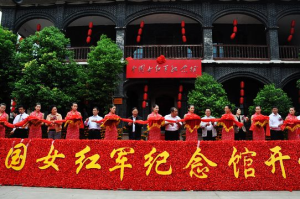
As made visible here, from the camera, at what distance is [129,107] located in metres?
13.3

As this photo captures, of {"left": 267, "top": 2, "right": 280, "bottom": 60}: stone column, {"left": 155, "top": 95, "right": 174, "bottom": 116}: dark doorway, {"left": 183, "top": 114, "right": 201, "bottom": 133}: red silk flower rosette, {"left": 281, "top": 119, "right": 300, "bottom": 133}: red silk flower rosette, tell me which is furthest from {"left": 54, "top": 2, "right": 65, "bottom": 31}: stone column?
{"left": 281, "top": 119, "right": 300, "bottom": 133}: red silk flower rosette

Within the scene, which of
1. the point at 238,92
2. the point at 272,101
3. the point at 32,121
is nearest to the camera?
the point at 32,121

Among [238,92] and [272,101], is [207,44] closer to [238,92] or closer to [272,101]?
[238,92]

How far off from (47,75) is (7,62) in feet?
7.97

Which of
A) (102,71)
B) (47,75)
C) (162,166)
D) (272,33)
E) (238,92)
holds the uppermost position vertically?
(272,33)

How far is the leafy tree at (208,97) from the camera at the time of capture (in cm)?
858

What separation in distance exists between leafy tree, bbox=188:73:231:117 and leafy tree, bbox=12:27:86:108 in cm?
483

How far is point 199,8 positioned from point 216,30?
7.60ft

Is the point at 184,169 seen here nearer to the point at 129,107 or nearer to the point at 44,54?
the point at 44,54

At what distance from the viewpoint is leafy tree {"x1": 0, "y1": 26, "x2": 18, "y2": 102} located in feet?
30.1

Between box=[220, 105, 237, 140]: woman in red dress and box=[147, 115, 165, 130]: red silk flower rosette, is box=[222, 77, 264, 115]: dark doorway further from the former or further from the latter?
box=[147, 115, 165, 130]: red silk flower rosette

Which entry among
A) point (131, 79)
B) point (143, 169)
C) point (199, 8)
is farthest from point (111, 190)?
point (199, 8)

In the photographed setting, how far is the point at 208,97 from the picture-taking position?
8906 mm

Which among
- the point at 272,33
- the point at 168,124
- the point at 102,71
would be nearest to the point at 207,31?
the point at 272,33
